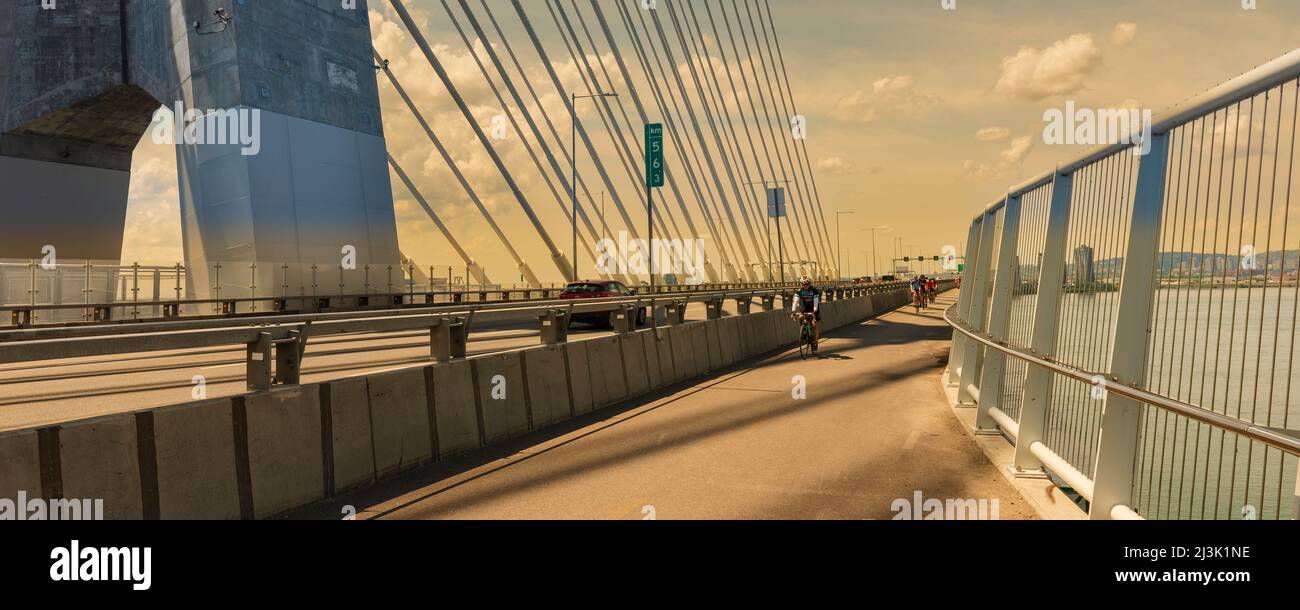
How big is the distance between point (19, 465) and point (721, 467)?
17.1ft

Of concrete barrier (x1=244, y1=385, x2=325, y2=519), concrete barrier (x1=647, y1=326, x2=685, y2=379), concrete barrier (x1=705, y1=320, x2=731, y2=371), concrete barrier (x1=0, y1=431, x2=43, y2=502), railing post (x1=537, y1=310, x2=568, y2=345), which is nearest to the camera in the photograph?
concrete barrier (x1=0, y1=431, x2=43, y2=502)

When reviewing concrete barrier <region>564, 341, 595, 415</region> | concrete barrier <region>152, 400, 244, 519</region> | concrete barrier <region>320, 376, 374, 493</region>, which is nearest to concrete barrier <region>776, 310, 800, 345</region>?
concrete barrier <region>564, 341, 595, 415</region>

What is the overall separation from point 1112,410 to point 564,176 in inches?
1688

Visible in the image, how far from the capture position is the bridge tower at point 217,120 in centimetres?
2908

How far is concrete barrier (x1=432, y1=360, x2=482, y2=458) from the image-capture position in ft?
28.7

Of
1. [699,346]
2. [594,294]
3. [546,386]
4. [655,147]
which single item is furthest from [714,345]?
[655,147]

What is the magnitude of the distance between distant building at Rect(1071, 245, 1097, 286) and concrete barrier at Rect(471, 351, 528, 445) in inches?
226

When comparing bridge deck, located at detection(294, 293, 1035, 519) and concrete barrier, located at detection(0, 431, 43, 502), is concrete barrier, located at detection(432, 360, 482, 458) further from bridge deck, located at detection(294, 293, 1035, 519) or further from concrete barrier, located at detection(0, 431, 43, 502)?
concrete barrier, located at detection(0, 431, 43, 502)

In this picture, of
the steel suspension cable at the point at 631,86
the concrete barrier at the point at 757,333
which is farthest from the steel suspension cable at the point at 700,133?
the concrete barrier at the point at 757,333

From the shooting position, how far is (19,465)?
4879 mm

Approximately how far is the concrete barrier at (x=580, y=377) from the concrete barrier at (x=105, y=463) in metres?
6.54

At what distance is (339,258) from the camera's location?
105 ft
